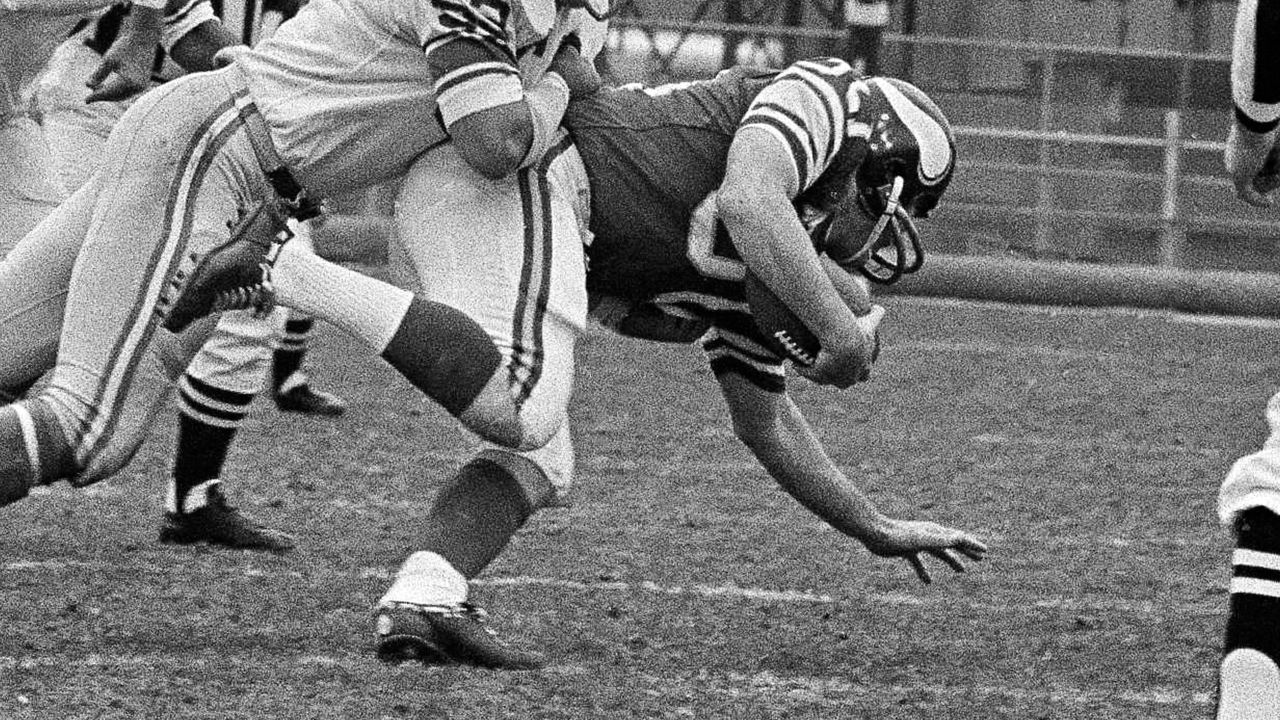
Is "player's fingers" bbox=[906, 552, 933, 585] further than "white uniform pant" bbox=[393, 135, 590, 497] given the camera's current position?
Yes

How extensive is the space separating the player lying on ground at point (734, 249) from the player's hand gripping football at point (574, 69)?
0.11 ft

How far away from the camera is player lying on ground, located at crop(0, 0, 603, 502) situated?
4633 mm

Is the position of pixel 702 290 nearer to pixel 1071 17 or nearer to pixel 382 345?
pixel 382 345

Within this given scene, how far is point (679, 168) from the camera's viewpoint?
506 centimetres

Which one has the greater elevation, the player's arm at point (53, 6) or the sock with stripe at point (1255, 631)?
the player's arm at point (53, 6)

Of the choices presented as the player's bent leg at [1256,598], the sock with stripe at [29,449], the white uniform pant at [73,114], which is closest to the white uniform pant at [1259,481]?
the player's bent leg at [1256,598]

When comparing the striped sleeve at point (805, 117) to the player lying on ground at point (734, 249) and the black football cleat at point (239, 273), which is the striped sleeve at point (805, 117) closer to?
the player lying on ground at point (734, 249)

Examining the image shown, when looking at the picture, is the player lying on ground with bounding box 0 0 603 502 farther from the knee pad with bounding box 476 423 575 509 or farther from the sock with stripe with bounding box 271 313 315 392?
the sock with stripe with bounding box 271 313 315 392

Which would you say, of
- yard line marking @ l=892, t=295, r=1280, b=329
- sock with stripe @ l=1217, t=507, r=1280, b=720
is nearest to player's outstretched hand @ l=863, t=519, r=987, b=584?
sock with stripe @ l=1217, t=507, r=1280, b=720

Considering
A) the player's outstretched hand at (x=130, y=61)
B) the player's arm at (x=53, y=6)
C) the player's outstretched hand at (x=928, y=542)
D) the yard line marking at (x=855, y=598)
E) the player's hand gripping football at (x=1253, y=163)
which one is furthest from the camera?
the player's outstretched hand at (x=130, y=61)

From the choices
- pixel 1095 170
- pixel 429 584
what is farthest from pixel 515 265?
pixel 1095 170

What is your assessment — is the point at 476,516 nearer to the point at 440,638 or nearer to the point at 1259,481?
the point at 440,638

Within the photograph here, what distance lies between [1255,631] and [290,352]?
5271 mm

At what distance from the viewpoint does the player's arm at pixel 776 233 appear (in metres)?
4.74
